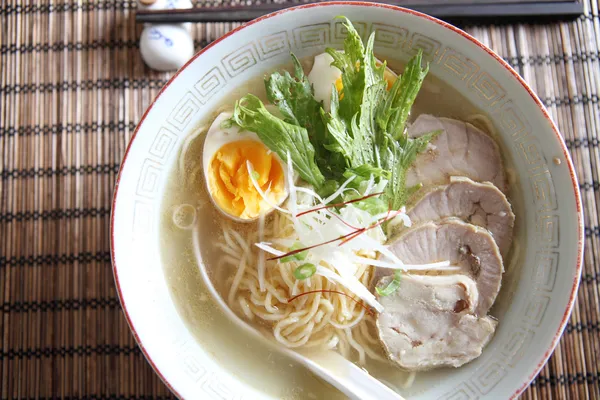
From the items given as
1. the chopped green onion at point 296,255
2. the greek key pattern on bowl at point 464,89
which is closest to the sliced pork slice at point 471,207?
the greek key pattern on bowl at point 464,89

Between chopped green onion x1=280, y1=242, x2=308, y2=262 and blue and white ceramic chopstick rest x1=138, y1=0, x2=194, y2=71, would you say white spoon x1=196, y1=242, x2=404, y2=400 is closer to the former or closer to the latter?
chopped green onion x1=280, y1=242, x2=308, y2=262

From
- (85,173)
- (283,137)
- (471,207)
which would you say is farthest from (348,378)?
(85,173)

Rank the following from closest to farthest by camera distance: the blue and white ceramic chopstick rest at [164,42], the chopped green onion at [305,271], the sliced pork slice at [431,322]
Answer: the chopped green onion at [305,271]
the sliced pork slice at [431,322]
the blue and white ceramic chopstick rest at [164,42]

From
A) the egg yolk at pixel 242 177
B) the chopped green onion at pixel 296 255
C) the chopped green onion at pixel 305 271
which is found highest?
the egg yolk at pixel 242 177

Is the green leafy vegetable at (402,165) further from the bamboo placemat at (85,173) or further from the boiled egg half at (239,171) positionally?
the bamboo placemat at (85,173)

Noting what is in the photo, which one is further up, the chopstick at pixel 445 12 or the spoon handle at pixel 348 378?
the chopstick at pixel 445 12

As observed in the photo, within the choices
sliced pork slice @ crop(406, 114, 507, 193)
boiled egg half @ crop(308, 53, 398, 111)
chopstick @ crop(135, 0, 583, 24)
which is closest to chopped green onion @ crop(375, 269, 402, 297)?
sliced pork slice @ crop(406, 114, 507, 193)

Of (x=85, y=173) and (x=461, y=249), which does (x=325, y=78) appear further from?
(x=85, y=173)
